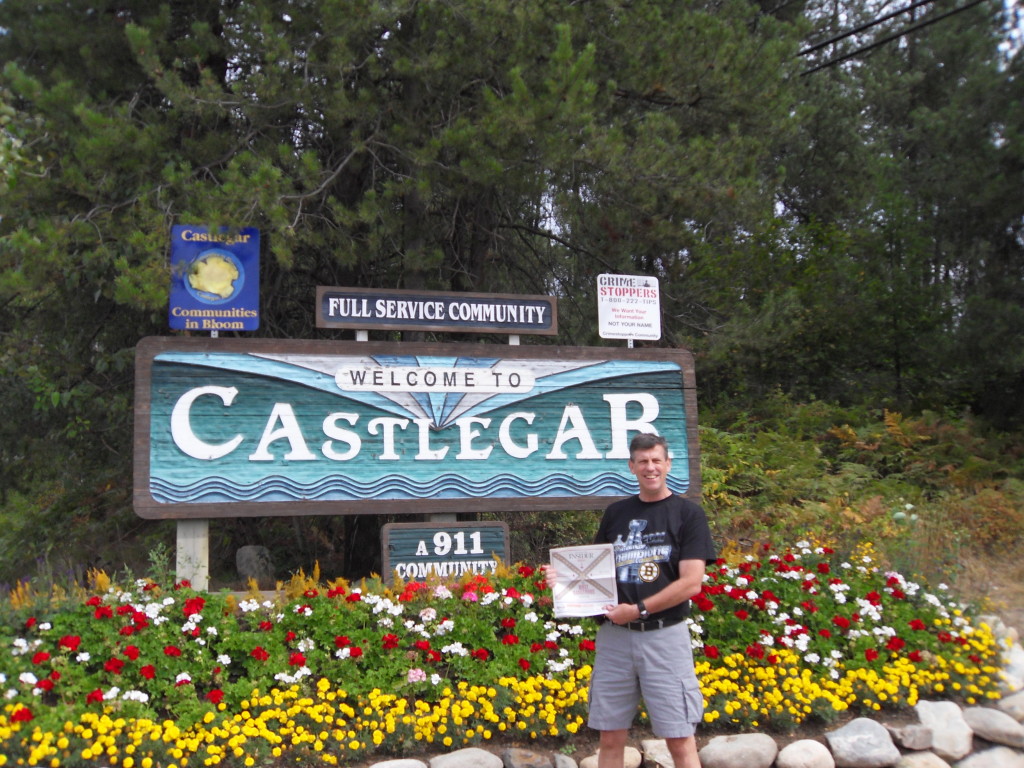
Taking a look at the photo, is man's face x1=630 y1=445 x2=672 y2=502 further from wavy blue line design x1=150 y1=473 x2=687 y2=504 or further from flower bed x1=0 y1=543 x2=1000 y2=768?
wavy blue line design x1=150 y1=473 x2=687 y2=504

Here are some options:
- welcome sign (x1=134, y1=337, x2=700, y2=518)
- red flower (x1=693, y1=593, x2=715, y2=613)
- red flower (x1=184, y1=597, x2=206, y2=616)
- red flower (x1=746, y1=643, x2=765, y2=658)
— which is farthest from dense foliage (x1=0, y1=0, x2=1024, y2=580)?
red flower (x1=746, y1=643, x2=765, y2=658)

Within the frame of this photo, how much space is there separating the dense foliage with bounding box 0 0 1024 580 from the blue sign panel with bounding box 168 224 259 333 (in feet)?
0.50

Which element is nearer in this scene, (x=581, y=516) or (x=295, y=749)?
(x=295, y=749)

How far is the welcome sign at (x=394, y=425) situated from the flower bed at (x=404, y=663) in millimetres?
862

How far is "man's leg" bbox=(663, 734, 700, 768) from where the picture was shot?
12.6 feet

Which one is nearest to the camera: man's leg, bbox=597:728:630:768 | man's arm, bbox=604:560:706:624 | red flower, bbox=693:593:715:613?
man's arm, bbox=604:560:706:624

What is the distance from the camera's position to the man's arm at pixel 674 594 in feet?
12.4

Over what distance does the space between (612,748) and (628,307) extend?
4167 mm

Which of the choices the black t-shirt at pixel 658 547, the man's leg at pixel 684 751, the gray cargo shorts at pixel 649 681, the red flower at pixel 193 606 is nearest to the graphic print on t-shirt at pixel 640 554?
the black t-shirt at pixel 658 547

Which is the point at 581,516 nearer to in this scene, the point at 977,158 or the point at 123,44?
the point at 123,44

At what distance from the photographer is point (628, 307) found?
7605 millimetres

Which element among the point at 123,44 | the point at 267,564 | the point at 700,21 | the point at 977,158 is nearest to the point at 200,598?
the point at 267,564

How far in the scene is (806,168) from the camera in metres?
17.7

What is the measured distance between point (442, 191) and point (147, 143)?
2489 mm
